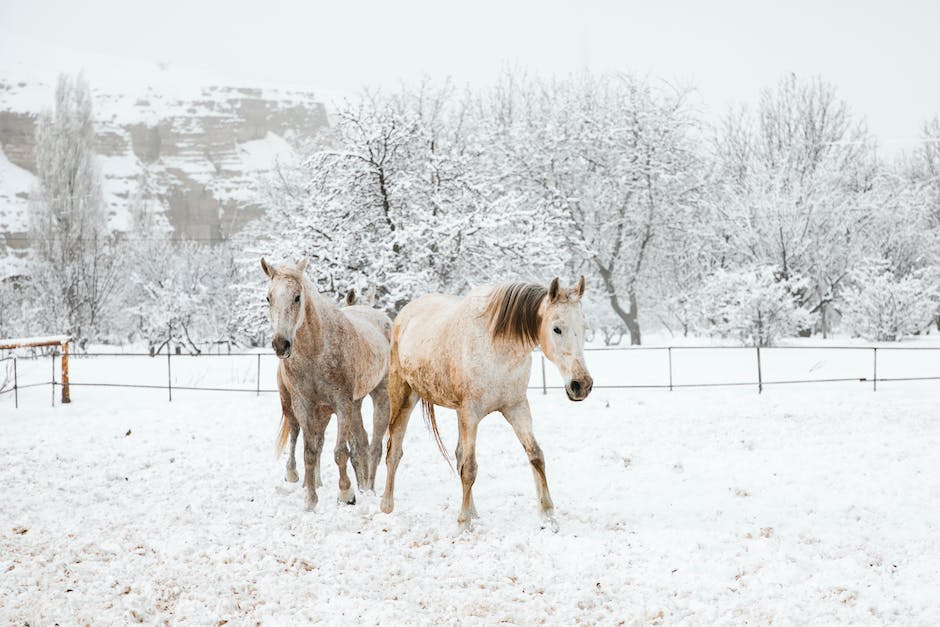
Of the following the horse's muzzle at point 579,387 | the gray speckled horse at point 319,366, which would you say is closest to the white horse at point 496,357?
the horse's muzzle at point 579,387

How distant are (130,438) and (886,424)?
10.7 meters

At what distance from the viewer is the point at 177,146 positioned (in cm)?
14588

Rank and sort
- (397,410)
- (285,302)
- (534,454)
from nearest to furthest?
1. (534,454)
2. (285,302)
3. (397,410)

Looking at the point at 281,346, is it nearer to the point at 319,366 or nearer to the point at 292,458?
the point at 319,366

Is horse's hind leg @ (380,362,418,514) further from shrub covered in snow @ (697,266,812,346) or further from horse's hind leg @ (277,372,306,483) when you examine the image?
shrub covered in snow @ (697,266,812,346)

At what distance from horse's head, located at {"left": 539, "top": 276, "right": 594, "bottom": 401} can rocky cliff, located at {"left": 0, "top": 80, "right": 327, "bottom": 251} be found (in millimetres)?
98280

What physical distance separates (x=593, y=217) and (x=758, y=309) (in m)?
7.96

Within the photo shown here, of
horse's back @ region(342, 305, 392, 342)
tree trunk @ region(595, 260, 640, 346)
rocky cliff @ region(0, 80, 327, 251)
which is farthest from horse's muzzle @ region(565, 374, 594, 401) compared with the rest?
rocky cliff @ region(0, 80, 327, 251)

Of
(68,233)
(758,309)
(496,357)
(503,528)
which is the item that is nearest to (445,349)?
Result: (496,357)

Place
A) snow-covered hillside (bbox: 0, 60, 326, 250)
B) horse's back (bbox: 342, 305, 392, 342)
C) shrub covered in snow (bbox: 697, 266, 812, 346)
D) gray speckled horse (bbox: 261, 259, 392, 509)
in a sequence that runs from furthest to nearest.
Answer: snow-covered hillside (bbox: 0, 60, 326, 250) < shrub covered in snow (bbox: 697, 266, 812, 346) < horse's back (bbox: 342, 305, 392, 342) < gray speckled horse (bbox: 261, 259, 392, 509)

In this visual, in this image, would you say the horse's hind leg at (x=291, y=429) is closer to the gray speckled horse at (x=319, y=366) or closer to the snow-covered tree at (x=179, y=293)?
the gray speckled horse at (x=319, y=366)

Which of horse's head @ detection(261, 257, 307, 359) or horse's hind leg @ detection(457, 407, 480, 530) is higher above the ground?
horse's head @ detection(261, 257, 307, 359)

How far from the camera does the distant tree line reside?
1889 centimetres

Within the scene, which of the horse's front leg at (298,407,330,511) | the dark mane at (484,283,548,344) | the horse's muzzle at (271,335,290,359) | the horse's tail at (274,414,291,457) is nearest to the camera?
the dark mane at (484,283,548,344)
